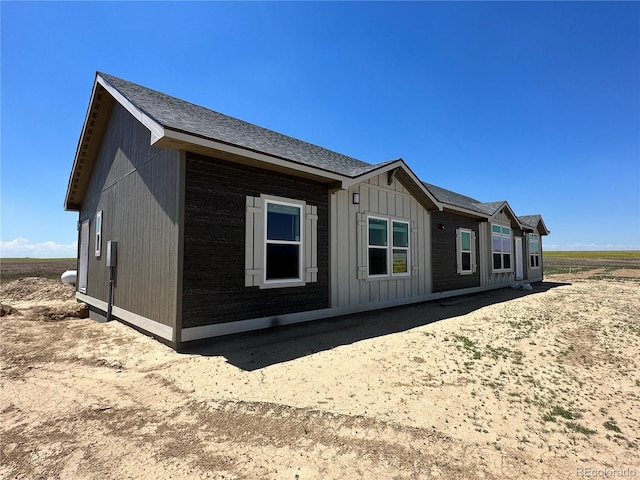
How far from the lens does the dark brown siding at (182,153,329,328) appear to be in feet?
16.6

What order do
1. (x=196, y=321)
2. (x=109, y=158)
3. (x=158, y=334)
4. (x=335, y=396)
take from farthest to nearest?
(x=109, y=158)
(x=158, y=334)
(x=196, y=321)
(x=335, y=396)

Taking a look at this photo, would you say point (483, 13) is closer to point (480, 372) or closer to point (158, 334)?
point (480, 372)

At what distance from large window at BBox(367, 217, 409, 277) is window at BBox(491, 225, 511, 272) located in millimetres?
7043

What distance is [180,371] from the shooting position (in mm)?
4105

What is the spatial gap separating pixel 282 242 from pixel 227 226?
124 centimetres

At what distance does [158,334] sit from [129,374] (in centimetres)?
130

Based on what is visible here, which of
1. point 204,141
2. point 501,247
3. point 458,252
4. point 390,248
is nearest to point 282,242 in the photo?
point 204,141

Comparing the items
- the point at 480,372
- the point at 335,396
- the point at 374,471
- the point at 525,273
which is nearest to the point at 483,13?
the point at 480,372

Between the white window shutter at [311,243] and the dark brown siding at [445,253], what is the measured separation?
5.28m

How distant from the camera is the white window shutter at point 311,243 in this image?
668 centimetres

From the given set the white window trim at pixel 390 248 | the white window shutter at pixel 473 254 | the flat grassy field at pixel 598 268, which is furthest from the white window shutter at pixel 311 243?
the flat grassy field at pixel 598 268

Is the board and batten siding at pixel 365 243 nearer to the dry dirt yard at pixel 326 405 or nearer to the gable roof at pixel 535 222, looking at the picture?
the dry dirt yard at pixel 326 405

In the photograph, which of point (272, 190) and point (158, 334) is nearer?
point (158, 334)

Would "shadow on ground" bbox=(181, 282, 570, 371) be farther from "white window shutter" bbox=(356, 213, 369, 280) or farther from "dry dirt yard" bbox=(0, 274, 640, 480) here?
"white window shutter" bbox=(356, 213, 369, 280)
